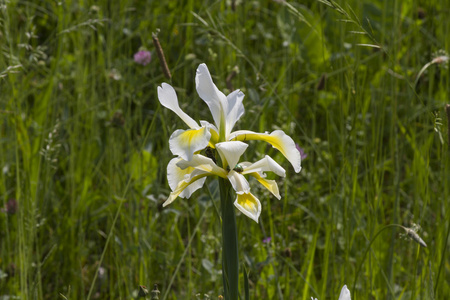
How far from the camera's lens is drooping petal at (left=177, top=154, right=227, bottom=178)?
3.19 feet

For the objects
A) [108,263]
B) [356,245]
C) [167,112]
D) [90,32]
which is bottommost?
[108,263]

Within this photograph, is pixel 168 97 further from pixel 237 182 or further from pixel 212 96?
pixel 237 182

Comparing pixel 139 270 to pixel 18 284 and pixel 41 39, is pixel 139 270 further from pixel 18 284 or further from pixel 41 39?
pixel 41 39

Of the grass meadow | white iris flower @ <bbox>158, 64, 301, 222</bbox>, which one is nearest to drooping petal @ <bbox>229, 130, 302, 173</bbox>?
white iris flower @ <bbox>158, 64, 301, 222</bbox>

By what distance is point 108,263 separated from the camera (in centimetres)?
221

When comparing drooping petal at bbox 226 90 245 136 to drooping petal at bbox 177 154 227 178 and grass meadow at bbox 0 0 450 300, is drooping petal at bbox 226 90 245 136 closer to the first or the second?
drooping petal at bbox 177 154 227 178

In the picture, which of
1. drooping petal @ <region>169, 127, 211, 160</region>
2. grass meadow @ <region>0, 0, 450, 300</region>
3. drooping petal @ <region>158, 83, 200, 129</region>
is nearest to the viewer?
drooping petal @ <region>169, 127, 211, 160</region>

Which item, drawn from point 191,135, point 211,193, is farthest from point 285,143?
point 211,193

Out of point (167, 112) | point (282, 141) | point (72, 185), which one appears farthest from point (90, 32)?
point (282, 141)

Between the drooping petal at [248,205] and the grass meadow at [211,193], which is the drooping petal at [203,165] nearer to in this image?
the drooping petal at [248,205]

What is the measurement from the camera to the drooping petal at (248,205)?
98 centimetres

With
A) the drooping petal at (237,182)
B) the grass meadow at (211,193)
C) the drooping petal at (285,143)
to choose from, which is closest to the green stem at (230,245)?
the drooping petal at (237,182)

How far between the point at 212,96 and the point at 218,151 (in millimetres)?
119

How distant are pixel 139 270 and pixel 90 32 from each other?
1.38 m
